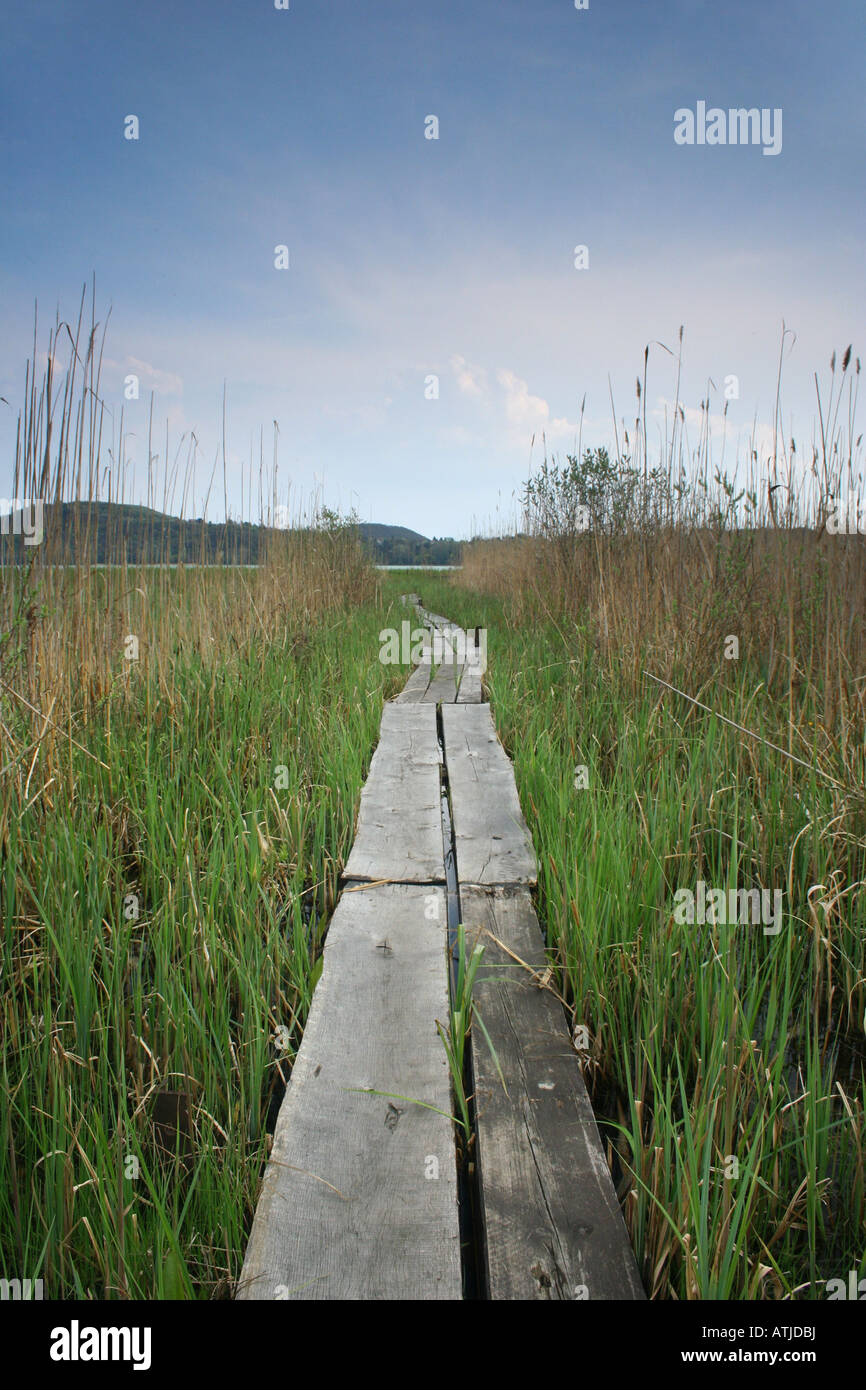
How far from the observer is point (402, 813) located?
2.33m

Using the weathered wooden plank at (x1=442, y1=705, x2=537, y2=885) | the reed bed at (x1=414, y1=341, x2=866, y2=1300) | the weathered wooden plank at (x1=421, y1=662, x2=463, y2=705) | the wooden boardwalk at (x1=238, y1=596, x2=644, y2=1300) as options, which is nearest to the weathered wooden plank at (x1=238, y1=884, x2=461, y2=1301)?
the wooden boardwalk at (x1=238, y1=596, x2=644, y2=1300)

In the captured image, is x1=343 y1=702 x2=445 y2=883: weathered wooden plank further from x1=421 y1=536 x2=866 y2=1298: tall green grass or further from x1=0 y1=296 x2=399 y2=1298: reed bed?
x1=421 y1=536 x2=866 y2=1298: tall green grass

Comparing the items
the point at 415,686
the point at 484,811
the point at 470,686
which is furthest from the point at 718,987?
the point at 415,686

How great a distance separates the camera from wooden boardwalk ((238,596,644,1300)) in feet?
2.67

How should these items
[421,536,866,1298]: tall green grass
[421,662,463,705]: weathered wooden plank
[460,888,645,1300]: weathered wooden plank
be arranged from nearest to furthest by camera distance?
[460,888,645,1300]: weathered wooden plank, [421,536,866,1298]: tall green grass, [421,662,463,705]: weathered wooden plank

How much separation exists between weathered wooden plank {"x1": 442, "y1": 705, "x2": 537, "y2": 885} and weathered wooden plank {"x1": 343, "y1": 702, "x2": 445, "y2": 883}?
0.07 metres

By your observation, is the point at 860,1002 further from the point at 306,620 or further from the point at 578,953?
the point at 306,620

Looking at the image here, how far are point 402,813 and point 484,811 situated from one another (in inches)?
11.0

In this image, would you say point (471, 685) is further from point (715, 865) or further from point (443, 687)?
point (715, 865)

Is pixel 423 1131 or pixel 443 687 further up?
pixel 443 687
